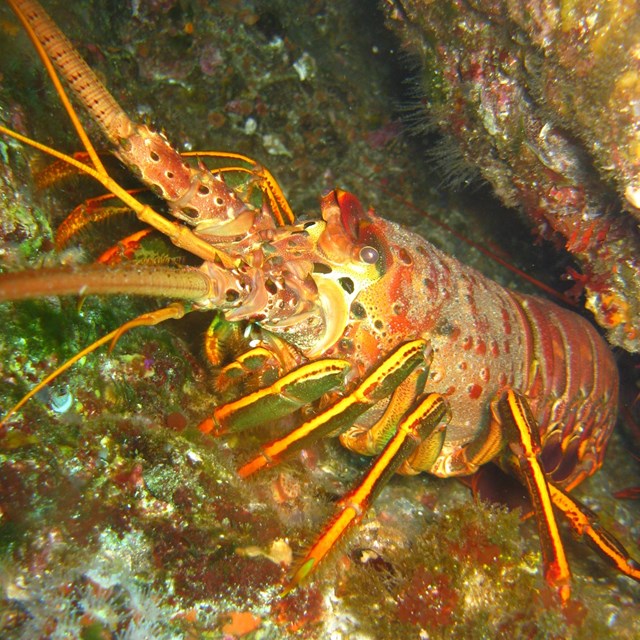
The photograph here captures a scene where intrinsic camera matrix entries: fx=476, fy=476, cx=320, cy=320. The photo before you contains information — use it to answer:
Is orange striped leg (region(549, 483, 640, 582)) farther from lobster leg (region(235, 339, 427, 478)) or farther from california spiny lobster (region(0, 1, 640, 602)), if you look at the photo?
lobster leg (region(235, 339, 427, 478))

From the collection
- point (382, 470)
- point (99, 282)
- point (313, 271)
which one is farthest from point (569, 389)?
point (99, 282)

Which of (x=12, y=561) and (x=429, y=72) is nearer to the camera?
(x=12, y=561)

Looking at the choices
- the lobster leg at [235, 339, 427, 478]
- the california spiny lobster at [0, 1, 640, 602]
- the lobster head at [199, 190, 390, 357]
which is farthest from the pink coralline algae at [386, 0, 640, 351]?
the lobster leg at [235, 339, 427, 478]

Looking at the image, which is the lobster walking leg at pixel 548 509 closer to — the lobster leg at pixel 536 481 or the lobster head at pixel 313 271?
the lobster leg at pixel 536 481

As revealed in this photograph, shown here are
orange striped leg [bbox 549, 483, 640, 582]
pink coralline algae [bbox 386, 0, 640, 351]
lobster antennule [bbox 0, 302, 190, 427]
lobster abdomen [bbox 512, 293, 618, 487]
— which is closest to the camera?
lobster antennule [bbox 0, 302, 190, 427]

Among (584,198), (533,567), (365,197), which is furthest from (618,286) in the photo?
(365,197)

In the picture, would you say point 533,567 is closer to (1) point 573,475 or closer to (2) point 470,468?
(2) point 470,468
